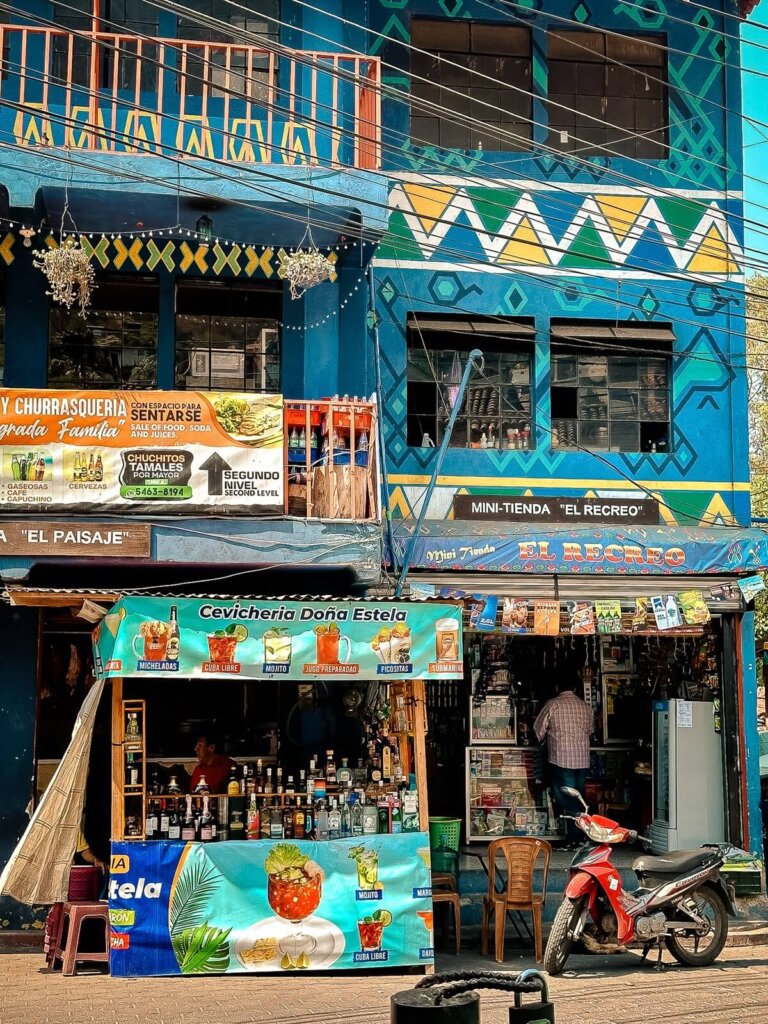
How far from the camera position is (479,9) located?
15352mm

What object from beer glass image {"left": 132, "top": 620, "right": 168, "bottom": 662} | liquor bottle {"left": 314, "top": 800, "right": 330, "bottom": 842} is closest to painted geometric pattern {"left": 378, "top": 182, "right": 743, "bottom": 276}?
beer glass image {"left": 132, "top": 620, "right": 168, "bottom": 662}

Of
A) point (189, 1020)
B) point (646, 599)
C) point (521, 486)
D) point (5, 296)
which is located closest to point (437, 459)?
point (521, 486)

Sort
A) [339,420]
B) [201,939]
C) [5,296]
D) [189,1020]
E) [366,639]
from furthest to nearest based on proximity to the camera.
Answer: [5,296]
[339,420]
[366,639]
[201,939]
[189,1020]

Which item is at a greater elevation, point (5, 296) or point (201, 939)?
point (5, 296)

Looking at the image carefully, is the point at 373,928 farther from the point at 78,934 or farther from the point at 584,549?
the point at 584,549

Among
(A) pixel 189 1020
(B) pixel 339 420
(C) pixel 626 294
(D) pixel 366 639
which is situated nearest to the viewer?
(A) pixel 189 1020

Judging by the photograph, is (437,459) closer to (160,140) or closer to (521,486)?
(521,486)

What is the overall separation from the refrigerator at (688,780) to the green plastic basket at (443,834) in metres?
2.89

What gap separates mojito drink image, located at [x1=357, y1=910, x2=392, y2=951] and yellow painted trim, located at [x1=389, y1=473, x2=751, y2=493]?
16.2 ft

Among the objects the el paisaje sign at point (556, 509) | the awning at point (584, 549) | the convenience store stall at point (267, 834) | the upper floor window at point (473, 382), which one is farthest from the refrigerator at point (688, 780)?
the convenience store stall at point (267, 834)

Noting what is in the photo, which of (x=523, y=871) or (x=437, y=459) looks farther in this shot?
(x=437, y=459)

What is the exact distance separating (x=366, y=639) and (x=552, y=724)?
4.06 meters

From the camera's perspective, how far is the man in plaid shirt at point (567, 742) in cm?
1481

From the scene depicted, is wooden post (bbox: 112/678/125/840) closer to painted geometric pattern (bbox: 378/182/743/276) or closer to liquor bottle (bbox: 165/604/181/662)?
liquor bottle (bbox: 165/604/181/662)
